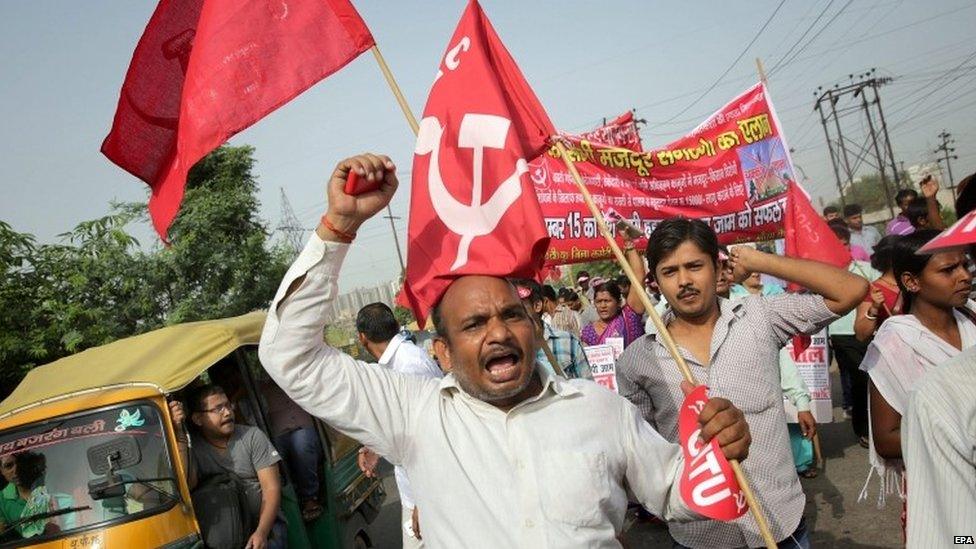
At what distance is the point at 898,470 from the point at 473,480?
169 centimetres

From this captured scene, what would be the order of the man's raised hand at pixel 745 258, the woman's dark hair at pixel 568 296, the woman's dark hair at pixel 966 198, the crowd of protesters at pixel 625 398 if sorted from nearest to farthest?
the crowd of protesters at pixel 625 398, the woman's dark hair at pixel 966 198, the man's raised hand at pixel 745 258, the woman's dark hair at pixel 568 296

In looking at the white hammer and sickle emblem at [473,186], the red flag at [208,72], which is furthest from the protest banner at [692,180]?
the white hammer and sickle emblem at [473,186]

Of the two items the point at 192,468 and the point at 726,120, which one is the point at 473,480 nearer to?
the point at 192,468

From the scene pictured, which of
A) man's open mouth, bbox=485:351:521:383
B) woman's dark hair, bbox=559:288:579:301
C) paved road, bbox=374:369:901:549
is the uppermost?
man's open mouth, bbox=485:351:521:383

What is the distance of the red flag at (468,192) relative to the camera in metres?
2.59

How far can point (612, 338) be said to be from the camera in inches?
299

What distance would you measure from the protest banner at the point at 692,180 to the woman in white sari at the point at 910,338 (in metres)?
3.80

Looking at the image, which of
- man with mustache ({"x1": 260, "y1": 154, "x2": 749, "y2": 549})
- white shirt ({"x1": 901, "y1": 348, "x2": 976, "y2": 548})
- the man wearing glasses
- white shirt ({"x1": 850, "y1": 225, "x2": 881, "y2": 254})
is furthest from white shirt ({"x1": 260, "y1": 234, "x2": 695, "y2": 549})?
white shirt ({"x1": 850, "y1": 225, "x2": 881, "y2": 254})

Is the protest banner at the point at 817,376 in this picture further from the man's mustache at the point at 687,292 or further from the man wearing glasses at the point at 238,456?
the man wearing glasses at the point at 238,456

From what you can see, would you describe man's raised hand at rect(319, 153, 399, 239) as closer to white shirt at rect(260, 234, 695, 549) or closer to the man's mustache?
white shirt at rect(260, 234, 695, 549)

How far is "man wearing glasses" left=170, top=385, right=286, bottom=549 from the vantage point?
4711 mm

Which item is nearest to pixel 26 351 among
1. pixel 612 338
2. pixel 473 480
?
pixel 612 338

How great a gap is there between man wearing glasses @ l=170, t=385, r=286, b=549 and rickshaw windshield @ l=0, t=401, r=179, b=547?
1.67 feet

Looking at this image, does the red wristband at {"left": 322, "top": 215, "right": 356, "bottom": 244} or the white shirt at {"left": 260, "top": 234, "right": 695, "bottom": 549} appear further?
the red wristband at {"left": 322, "top": 215, "right": 356, "bottom": 244}
